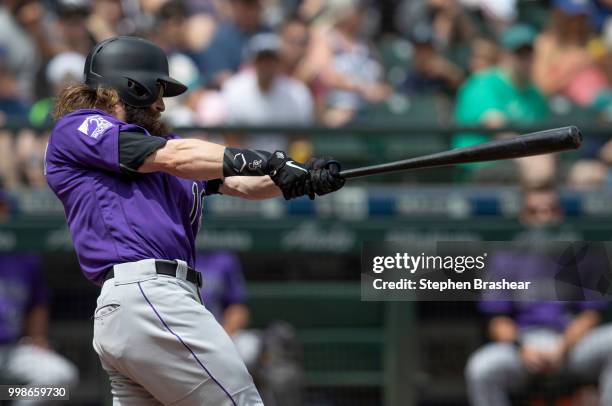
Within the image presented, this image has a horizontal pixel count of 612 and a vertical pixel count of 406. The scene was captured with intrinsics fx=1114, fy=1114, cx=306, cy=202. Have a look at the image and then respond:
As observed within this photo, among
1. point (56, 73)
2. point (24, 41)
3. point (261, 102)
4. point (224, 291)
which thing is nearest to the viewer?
point (224, 291)

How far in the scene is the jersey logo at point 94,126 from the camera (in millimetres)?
3604

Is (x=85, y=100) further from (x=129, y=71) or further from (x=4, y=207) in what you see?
(x=4, y=207)

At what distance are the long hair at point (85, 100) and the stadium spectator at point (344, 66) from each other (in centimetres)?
445

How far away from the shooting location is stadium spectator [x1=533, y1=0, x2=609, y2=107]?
8758mm

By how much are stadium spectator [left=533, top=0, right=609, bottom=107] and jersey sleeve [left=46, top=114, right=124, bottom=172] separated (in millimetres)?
5688

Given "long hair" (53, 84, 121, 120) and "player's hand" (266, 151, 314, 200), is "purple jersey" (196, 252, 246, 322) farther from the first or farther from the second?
"player's hand" (266, 151, 314, 200)

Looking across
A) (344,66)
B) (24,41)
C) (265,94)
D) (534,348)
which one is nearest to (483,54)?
(344,66)

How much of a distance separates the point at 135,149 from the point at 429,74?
569 cm

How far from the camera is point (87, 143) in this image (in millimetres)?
3604

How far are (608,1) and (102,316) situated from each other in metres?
7.21

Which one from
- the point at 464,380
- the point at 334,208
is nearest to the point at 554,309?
the point at 464,380

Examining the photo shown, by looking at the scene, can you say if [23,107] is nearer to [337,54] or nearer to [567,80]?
[337,54]

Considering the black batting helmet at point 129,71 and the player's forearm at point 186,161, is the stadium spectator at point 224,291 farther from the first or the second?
the player's forearm at point 186,161

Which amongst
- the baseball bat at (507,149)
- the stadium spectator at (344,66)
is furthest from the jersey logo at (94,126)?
the stadium spectator at (344,66)
